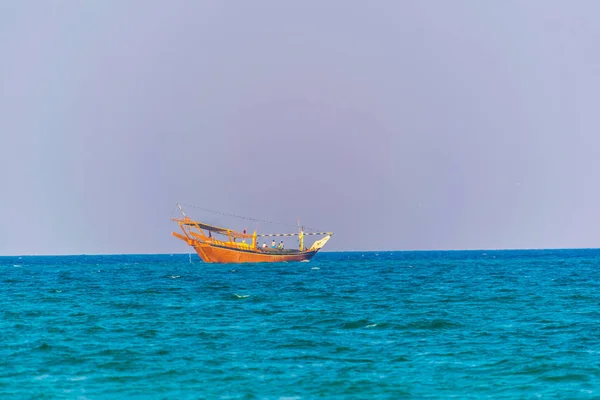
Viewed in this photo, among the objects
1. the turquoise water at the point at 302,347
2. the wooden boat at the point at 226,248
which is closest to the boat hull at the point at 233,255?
the wooden boat at the point at 226,248

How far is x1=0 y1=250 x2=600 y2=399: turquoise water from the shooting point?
95.7 ft

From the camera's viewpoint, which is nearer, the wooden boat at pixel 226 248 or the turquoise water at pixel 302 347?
the turquoise water at pixel 302 347

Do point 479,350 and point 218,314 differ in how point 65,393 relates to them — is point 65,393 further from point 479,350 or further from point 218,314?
point 218,314

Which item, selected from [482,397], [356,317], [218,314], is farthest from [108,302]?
[482,397]

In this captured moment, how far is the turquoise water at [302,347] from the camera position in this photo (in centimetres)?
2916

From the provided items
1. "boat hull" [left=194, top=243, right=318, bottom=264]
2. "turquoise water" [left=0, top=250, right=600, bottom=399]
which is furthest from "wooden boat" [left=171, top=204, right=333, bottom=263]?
"turquoise water" [left=0, top=250, right=600, bottom=399]

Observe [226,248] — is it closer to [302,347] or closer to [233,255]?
[233,255]

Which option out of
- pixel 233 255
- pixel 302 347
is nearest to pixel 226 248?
pixel 233 255

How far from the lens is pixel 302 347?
123ft

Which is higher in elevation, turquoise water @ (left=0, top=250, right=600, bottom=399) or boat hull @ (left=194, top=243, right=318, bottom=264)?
boat hull @ (left=194, top=243, right=318, bottom=264)

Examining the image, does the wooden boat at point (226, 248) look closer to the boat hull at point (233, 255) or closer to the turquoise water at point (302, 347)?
the boat hull at point (233, 255)

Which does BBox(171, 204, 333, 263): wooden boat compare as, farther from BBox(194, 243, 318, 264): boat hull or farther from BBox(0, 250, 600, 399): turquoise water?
BBox(0, 250, 600, 399): turquoise water

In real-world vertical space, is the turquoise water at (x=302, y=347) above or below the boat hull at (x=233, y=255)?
below

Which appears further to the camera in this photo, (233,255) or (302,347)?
(233,255)
